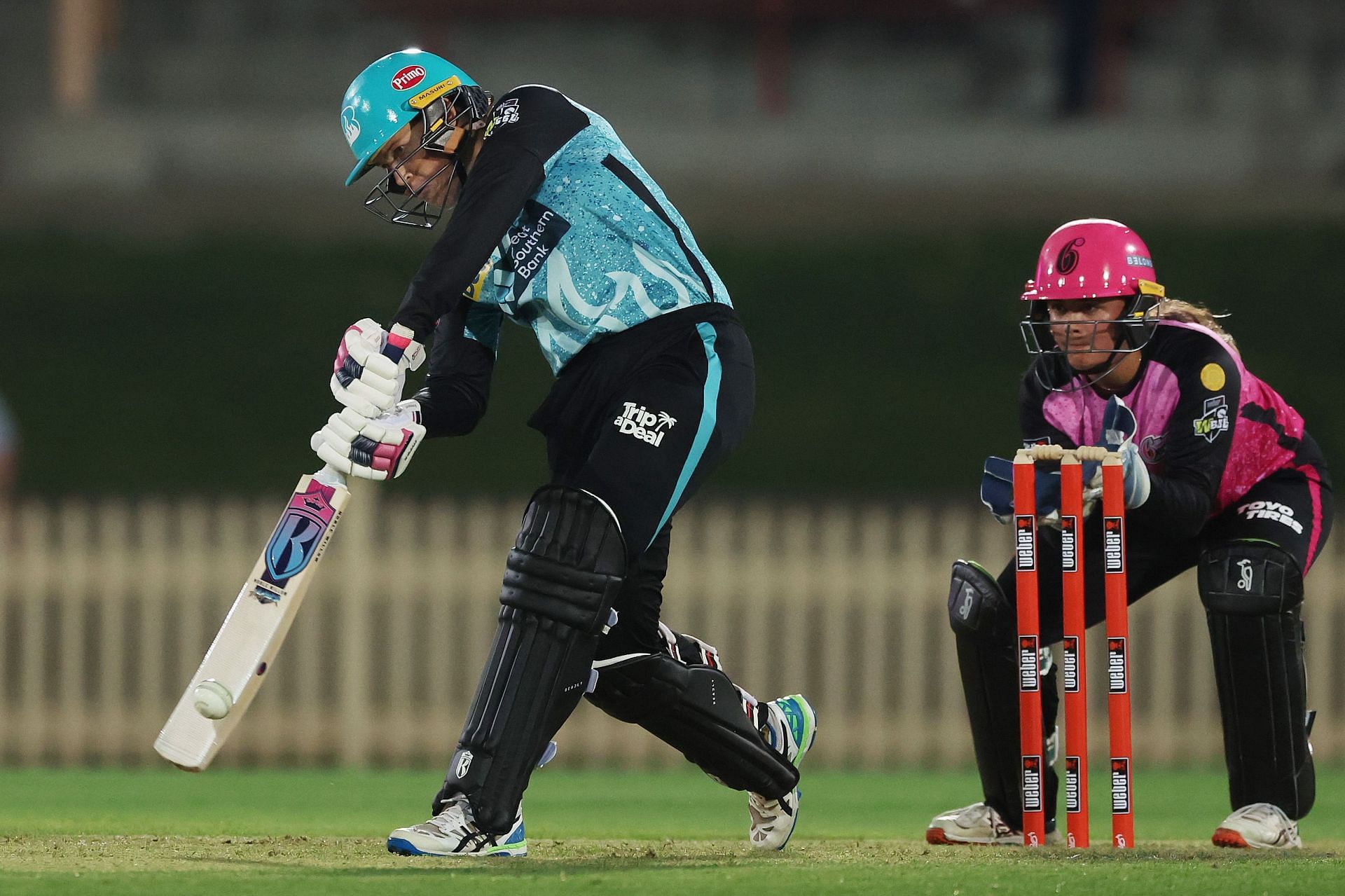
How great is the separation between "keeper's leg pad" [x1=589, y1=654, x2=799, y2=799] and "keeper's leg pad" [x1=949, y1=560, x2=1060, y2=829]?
481mm

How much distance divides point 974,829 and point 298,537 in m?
1.79

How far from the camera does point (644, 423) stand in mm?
4160

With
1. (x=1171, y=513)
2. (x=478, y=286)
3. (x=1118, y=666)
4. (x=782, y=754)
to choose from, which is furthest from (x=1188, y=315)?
(x=478, y=286)

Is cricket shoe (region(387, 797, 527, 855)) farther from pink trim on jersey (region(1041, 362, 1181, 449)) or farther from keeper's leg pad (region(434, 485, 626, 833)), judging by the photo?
pink trim on jersey (region(1041, 362, 1181, 449))

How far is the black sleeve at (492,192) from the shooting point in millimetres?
4031

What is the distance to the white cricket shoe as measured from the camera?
14.9 feet

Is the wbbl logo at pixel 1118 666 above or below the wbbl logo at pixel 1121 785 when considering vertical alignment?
above

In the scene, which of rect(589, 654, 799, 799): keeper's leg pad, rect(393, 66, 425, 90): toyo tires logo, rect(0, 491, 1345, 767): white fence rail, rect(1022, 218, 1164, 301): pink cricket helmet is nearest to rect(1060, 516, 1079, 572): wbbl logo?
rect(1022, 218, 1164, 301): pink cricket helmet

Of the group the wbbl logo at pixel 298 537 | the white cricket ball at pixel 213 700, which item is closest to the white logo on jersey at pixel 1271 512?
the wbbl logo at pixel 298 537

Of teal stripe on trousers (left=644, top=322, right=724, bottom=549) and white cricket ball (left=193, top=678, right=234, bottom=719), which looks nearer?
white cricket ball (left=193, top=678, right=234, bottom=719)

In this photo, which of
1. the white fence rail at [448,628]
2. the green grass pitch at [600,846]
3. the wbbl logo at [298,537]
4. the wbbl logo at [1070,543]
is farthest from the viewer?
the white fence rail at [448,628]

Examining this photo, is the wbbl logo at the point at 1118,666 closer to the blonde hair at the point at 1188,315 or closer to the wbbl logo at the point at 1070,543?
the wbbl logo at the point at 1070,543

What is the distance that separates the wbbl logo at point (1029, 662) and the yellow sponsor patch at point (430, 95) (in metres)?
1.76

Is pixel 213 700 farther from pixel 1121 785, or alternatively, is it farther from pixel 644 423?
pixel 1121 785
